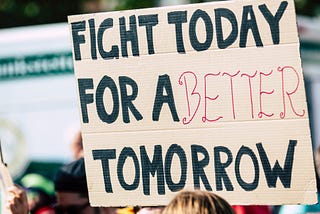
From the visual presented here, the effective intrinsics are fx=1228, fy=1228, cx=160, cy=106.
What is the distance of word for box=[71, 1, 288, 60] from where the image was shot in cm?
475

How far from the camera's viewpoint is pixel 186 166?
4.87 m

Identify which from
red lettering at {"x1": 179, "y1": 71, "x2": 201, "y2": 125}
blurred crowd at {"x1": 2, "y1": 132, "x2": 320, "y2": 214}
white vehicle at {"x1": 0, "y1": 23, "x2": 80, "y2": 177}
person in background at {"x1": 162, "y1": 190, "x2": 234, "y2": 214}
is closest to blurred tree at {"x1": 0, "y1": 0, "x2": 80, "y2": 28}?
white vehicle at {"x1": 0, "y1": 23, "x2": 80, "y2": 177}

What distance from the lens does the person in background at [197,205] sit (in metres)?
4.11

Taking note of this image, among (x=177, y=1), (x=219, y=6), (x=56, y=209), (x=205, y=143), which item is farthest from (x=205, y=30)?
(x=177, y=1)

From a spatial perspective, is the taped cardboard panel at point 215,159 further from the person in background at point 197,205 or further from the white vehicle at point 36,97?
the white vehicle at point 36,97

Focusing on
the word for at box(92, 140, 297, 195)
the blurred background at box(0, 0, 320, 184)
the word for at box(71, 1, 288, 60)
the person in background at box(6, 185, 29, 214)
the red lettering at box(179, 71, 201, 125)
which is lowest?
the blurred background at box(0, 0, 320, 184)

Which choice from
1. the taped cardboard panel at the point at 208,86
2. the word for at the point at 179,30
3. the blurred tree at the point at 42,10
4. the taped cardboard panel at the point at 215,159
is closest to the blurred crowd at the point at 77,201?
the taped cardboard panel at the point at 215,159

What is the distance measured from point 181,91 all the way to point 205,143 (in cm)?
23

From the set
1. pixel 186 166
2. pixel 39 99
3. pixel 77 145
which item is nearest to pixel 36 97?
pixel 39 99

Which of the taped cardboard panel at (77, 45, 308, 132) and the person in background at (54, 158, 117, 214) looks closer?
the taped cardboard panel at (77, 45, 308, 132)

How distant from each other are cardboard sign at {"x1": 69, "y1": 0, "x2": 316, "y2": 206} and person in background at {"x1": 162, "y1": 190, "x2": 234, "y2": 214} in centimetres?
63

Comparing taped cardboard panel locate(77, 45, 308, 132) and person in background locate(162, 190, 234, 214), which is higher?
taped cardboard panel locate(77, 45, 308, 132)

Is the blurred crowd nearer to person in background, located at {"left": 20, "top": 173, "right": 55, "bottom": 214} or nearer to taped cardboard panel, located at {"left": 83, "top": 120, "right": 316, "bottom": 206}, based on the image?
person in background, located at {"left": 20, "top": 173, "right": 55, "bottom": 214}

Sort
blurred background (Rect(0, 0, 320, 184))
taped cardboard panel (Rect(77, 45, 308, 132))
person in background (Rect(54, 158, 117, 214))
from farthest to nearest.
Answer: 1. blurred background (Rect(0, 0, 320, 184))
2. person in background (Rect(54, 158, 117, 214))
3. taped cardboard panel (Rect(77, 45, 308, 132))
